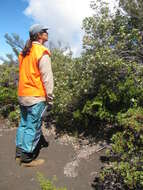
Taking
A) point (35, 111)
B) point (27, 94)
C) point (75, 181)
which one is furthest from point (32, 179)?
point (27, 94)

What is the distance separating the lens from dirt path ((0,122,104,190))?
10.8 ft

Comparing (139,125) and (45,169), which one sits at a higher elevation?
(139,125)

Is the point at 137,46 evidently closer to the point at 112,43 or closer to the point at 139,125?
the point at 112,43

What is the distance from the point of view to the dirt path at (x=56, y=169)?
329 cm

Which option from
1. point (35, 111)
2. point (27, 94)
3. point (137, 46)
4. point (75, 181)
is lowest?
point (75, 181)

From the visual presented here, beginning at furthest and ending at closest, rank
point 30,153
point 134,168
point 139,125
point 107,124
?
point 107,124 < point 30,153 < point 139,125 < point 134,168

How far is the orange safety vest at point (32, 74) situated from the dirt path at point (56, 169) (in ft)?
3.66

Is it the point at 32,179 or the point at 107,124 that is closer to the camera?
the point at 32,179

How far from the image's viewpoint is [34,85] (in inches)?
145

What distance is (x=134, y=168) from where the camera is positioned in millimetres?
2717

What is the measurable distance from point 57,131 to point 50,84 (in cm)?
179

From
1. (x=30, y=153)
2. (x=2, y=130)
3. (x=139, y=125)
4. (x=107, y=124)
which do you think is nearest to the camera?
(x=139, y=125)

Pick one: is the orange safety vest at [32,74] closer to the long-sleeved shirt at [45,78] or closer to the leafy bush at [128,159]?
the long-sleeved shirt at [45,78]

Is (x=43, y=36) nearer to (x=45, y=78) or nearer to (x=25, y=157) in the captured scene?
(x=45, y=78)
